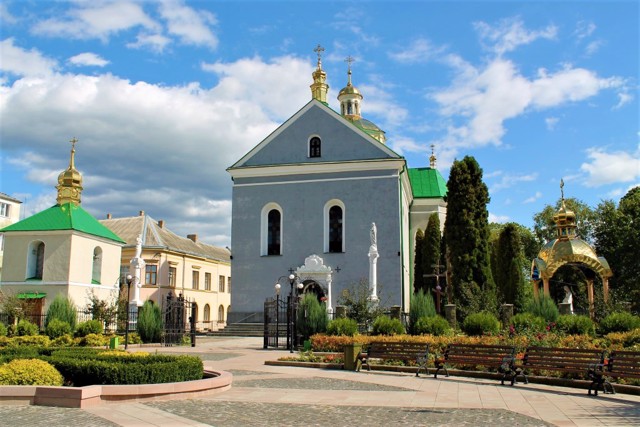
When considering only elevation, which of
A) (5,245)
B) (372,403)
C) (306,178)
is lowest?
(372,403)

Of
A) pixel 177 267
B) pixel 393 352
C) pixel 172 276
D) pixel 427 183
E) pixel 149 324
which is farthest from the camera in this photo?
pixel 177 267

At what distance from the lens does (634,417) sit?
941cm

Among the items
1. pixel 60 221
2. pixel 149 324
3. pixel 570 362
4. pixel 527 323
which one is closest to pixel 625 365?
pixel 570 362

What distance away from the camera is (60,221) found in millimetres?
34406

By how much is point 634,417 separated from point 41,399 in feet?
31.9

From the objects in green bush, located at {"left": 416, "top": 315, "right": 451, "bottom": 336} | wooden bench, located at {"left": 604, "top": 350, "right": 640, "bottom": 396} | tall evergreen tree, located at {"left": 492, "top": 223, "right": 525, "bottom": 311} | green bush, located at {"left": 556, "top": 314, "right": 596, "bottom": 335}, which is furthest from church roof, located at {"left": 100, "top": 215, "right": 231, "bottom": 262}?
wooden bench, located at {"left": 604, "top": 350, "right": 640, "bottom": 396}

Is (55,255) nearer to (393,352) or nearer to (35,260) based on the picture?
(35,260)

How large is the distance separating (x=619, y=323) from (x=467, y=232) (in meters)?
8.31

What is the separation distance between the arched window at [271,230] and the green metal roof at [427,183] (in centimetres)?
1377

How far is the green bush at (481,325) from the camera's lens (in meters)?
19.5

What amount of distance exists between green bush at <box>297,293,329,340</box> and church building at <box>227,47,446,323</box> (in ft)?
28.9

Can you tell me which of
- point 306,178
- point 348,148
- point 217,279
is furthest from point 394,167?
point 217,279

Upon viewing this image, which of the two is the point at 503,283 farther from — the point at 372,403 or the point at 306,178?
the point at 372,403

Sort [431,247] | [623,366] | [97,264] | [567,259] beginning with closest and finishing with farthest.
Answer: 1. [623,366]
2. [567,259]
3. [431,247]
4. [97,264]
